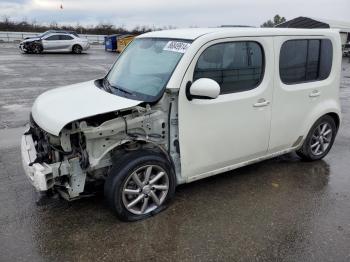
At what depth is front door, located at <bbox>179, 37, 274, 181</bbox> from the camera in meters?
3.85

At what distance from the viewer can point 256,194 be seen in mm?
4414

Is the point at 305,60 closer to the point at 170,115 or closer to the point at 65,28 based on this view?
the point at 170,115

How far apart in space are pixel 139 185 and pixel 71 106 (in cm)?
101

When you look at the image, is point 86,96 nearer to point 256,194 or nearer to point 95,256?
point 95,256

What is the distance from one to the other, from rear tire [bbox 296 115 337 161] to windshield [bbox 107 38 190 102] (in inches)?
92.7

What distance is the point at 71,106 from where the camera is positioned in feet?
11.9

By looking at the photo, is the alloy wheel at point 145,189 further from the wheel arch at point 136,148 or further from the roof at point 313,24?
the roof at point 313,24

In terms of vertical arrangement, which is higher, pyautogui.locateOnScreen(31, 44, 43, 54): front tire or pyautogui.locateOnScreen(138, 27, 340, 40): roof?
pyautogui.locateOnScreen(138, 27, 340, 40): roof

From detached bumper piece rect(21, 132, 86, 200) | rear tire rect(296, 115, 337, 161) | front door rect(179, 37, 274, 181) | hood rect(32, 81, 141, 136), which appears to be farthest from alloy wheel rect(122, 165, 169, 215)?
rear tire rect(296, 115, 337, 161)

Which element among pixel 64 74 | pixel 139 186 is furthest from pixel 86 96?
pixel 64 74

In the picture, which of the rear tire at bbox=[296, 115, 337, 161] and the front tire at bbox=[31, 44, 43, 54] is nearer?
the rear tire at bbox=[296, 115, 337, 161]

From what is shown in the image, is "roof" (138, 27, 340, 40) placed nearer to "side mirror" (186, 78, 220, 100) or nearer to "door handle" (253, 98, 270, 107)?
"side mirror" (186, 78, 220, 100)

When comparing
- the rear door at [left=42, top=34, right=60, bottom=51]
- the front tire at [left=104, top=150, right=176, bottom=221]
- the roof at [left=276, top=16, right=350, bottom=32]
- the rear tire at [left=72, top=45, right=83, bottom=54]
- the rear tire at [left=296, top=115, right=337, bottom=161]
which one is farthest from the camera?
the roof at [left=276, top=16, right=350, bottom=32]

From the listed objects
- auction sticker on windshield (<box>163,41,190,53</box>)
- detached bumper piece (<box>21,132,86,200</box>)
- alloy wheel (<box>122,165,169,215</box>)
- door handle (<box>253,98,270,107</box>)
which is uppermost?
auction sticker on windshield (<box>163,41,190,53</box>)
